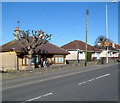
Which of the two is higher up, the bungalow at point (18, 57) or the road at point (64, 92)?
the bungalow at point (18, 57)

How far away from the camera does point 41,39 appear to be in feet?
80.4

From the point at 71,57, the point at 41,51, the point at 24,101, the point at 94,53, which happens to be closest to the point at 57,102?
the point at 24,101

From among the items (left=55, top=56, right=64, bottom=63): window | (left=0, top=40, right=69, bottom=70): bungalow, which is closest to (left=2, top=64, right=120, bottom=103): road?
(left=0, top=40, right=69, bottom=70): bungalow

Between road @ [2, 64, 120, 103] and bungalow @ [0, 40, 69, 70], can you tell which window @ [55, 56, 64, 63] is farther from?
road @ [2, 64, 120, 103]

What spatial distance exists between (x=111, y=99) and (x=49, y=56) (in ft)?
78.8

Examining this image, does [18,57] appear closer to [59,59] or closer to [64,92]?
[59,59]

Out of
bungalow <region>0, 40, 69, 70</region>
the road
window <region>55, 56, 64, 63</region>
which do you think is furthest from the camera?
window <region>55, 56, 64, 63</region>

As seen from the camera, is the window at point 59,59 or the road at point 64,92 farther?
the window at point 59,59

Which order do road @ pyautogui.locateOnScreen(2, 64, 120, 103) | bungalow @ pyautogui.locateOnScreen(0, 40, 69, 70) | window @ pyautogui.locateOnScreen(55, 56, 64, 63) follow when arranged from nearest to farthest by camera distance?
road @ pyautogui.locateOnScreen(2, 64, 120, 103) < bungalow @ pyautogui.locateOnScreen(0, 40, 69, 70) < window @ pyautogui.locateOnScreen(55, 56, 64, 63)

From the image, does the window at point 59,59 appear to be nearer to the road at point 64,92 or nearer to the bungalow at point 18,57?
Result: the bungalow at point 18,57

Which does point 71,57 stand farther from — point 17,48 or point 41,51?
point 17,48

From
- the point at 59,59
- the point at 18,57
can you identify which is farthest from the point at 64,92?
the point at 59,59

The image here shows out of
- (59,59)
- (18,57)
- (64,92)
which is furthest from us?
(59,59)

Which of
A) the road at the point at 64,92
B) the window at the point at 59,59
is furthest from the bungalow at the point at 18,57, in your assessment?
the road at the point at 64,92
